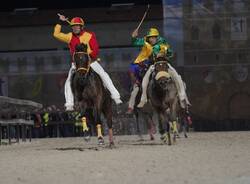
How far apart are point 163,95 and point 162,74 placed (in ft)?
2.25

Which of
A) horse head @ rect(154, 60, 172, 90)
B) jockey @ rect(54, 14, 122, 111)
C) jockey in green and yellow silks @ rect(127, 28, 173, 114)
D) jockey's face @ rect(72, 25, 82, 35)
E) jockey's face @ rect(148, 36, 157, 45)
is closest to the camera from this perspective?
jockey @ rect(54, 14, 122, 111)

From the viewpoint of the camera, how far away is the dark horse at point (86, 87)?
13969mm

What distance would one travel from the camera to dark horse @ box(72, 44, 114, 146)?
1397cm

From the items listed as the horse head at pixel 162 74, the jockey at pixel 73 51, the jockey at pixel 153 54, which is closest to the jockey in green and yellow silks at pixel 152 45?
the jockey at pixel 153 54

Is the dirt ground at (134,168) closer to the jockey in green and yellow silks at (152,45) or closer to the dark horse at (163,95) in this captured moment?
the dark horse at (163,95)

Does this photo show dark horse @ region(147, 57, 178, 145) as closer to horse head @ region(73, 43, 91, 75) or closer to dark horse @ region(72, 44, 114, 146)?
dark horse @ region(72, 44, 114, 146)

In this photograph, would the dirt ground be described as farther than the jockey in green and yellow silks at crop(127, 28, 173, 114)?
No

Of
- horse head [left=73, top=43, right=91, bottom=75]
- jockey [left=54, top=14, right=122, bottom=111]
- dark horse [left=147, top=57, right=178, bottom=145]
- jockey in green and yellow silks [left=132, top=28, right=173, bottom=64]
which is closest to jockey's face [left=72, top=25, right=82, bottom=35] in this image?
jockey [left=54, top=14, right=122, bottom=111]

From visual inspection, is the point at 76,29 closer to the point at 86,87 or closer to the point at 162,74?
the point at 86,87

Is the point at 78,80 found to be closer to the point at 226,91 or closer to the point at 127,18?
the point at 226,91

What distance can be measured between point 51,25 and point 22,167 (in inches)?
1197

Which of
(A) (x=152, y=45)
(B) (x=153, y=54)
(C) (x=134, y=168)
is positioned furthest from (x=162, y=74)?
(C) (x=134, y=168)

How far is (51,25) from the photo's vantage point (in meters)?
40.1

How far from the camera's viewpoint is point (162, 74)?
1477 centimetres
